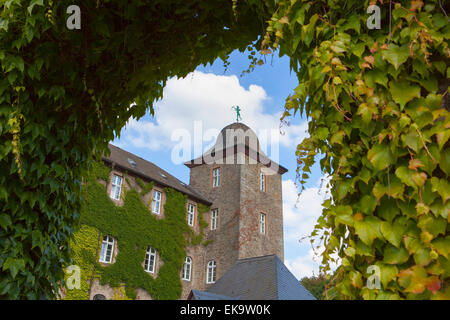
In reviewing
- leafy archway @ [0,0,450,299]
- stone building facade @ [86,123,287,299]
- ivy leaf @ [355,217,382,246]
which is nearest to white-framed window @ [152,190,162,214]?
stone building facade @ [86,123,287,299]

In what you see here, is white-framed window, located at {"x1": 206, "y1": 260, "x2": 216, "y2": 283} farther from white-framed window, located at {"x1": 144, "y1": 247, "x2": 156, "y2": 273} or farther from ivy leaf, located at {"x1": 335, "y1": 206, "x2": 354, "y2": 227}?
ivy leaf, located at {"x1": 335, "y1": 206, "x2": 354, "y2": 227}

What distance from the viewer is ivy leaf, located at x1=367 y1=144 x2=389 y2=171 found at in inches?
55.4

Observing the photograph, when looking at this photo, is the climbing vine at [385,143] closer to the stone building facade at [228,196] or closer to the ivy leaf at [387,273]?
the ivy leaf at [387,273]

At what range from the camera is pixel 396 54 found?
1.46 meters

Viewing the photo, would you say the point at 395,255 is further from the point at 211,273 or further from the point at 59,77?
the point at 211,273

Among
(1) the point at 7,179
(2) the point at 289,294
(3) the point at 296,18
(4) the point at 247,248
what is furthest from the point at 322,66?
(4) the point at 247,248

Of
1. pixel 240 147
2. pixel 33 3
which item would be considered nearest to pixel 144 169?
pixel 240 147

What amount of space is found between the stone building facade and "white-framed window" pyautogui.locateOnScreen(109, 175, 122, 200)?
0.85ft

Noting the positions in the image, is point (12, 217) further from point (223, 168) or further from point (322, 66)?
point (223, 168)

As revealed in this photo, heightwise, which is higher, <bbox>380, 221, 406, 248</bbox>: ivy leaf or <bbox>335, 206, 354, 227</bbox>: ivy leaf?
<bbox>335, 206, 354, 227</bbox>: ivy leaf

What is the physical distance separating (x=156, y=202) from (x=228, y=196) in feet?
17.0

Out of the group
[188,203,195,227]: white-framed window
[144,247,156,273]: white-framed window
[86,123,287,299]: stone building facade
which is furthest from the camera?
[188,203,195,227]: white-framed window

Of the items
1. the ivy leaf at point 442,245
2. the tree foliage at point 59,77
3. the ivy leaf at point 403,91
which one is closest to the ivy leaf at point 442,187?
the ivy leaf at point 442,245

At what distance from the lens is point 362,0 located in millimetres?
1658
